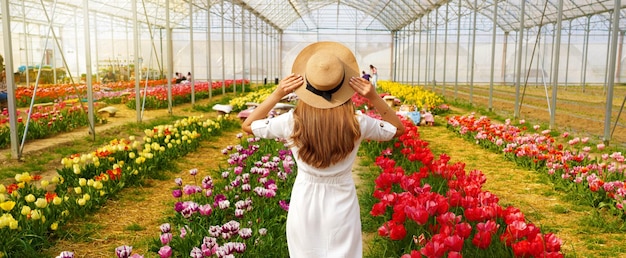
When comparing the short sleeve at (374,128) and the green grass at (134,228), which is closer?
the short sleeve at (374,128)

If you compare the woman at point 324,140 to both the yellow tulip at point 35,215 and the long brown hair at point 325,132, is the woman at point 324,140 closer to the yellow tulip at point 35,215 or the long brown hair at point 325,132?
the long brown hair at point 325,132

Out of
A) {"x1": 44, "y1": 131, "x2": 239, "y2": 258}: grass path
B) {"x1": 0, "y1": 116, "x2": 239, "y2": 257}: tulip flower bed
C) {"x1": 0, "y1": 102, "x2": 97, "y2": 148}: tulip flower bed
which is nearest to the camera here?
{"x1": 0, "y1": 116, "x2": 239, "y2": 257}: tulip flower bed

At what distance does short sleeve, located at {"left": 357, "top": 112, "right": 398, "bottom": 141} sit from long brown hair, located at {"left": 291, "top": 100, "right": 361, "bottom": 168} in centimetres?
4

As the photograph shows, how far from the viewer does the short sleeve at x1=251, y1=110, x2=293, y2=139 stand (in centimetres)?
229

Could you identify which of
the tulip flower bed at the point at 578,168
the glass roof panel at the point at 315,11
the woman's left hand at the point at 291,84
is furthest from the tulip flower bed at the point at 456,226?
the glass roof panel at the point at 315,11

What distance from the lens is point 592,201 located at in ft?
14.6

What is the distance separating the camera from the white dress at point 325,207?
88.2 inches

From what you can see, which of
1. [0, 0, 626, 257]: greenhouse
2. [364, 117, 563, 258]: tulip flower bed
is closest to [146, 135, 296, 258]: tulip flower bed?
[0, 0, 626, 257]: greenhouse

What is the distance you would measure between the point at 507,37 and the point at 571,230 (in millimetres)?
29229

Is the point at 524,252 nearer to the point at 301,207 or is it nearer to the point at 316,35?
the point at 301,207

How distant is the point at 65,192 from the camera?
4227 millimetres

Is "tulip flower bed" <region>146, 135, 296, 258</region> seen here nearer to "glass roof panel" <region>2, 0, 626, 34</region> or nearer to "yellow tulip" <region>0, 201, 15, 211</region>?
"yellow tulip" <region>0, 201, 15, 211</region>

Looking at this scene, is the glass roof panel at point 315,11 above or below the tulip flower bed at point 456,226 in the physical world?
above

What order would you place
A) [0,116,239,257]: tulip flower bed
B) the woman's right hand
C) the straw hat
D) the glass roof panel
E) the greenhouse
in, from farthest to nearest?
the glass roof panel < [0,116,239,257]: tulip flower bed < the greenhouse < the woman's right hand < the straw hat
